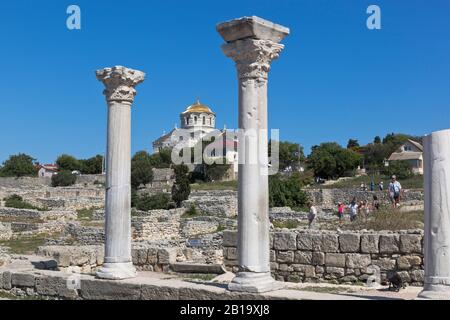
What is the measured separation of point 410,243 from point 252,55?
521cm

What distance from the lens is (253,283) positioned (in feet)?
26.7

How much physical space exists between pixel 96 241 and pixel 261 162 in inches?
629

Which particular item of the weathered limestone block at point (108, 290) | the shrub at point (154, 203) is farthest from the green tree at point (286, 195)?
the weathered limestone block at point (108, 290)

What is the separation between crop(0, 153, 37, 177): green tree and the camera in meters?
98.9

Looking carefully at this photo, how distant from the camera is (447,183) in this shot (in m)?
7.22

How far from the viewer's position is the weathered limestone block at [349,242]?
11.5 m

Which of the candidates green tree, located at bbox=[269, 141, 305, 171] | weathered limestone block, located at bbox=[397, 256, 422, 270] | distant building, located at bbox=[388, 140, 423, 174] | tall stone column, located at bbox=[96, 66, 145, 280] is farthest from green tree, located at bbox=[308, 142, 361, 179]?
tall stone column, located at bbox=[96, 66, 145, 280]

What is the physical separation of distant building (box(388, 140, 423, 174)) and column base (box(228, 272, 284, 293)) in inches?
2183

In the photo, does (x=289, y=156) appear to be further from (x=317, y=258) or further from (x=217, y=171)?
(x=317, y=258)

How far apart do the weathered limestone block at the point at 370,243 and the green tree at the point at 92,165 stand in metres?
93.5

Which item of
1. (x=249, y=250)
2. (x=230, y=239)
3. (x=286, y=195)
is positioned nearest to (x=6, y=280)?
(x=230, y=239)

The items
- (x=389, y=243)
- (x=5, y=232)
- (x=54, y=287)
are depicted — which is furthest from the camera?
(x=5, y=232)

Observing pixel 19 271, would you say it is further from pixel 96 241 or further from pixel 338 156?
pixel 338 156

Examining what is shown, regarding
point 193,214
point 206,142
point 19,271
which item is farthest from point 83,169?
point 19,271
